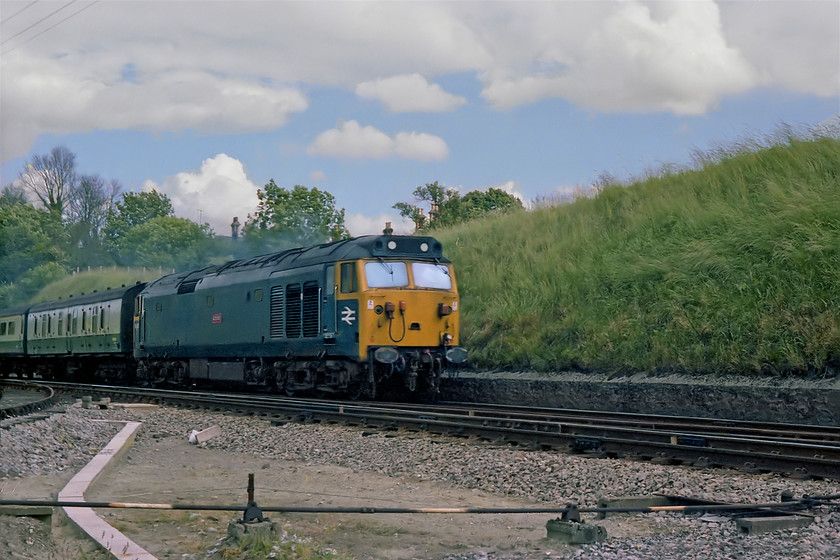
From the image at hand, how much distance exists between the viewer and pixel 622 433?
11430 millimetres

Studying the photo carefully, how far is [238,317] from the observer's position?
2112 centimetres

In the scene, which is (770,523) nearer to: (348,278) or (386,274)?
(386,274)

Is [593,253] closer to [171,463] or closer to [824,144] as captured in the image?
[824,144]

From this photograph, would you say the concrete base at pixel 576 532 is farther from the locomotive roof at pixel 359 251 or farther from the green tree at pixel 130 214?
the green tree at pixel 130 214

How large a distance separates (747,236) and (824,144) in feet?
14.3

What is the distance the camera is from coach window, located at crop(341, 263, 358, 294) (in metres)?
17.5

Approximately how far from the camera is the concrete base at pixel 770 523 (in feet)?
20.7

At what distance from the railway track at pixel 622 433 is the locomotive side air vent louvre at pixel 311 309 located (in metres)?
1.42

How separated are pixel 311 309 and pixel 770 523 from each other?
1290cm

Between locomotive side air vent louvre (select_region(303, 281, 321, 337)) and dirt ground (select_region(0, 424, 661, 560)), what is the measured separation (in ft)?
22.7

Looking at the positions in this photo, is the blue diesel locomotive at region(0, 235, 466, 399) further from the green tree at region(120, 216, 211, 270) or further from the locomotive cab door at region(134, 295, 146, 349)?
the green tree at region(120, 216, 211, 270)

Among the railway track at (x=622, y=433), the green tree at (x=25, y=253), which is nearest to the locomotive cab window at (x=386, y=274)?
the railway track at (x=622, y=433)

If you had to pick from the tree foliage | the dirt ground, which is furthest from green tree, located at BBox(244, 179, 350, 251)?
the dirt ground

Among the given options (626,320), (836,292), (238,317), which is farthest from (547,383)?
(238,317)
